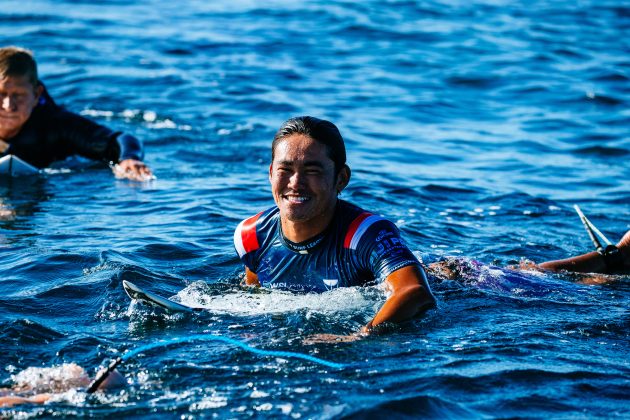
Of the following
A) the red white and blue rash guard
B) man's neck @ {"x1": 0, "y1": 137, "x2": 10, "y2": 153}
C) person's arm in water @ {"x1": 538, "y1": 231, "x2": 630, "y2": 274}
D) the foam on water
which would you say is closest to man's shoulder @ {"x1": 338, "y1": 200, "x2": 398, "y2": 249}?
the red white and blue rash guard

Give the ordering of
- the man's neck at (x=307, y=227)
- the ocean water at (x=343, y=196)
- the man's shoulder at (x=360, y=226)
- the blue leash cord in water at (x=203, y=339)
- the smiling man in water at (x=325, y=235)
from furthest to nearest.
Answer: the man's neck at (x=307, y=227) < the man's shoulder at (x=360, y=226) < the smiling man in water at (x=325, y=235) < the ocean water at (x=343, y=196) < the blue leash cord in water at (x=203, y=339)

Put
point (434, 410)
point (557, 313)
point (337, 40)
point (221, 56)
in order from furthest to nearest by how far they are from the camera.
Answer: point (337, 40)
point (221, 56)
point (557, 313)
point (434, 410)

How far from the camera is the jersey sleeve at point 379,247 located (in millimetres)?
5738

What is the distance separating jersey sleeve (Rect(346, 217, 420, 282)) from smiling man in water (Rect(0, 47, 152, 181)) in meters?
4.54

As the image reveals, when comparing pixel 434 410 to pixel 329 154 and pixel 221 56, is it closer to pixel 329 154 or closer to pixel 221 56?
pixel 329 154

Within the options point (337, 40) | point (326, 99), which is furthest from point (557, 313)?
point (337, 40)

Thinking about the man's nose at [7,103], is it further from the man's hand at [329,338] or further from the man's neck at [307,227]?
the man's hand at [329,338]

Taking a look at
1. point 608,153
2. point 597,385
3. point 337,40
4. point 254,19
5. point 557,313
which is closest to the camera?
point 597,385

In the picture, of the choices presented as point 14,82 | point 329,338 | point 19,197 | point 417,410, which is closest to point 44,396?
point 329,338

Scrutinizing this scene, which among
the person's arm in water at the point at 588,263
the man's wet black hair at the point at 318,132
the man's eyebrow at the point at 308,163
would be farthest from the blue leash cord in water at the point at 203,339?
the person's arm in water at the point at 588,263

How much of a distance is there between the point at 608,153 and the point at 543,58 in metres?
5.25

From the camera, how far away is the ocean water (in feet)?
16.5

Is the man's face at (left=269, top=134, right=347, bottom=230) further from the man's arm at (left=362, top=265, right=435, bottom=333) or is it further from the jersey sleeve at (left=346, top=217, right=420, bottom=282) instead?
the man's arm at (left=362, top=265, right=435, bottom=333)

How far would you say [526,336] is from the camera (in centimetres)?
572
